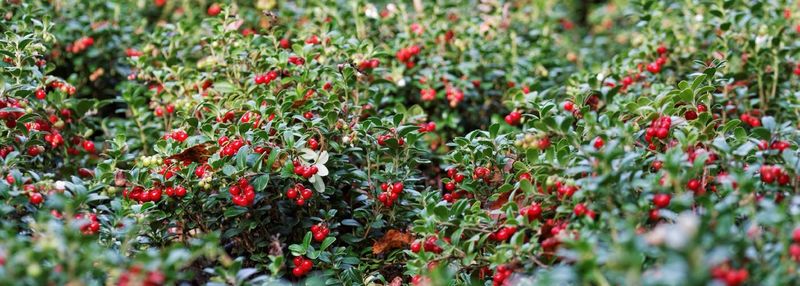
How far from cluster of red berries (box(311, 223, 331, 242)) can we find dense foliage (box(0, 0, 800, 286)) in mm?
13

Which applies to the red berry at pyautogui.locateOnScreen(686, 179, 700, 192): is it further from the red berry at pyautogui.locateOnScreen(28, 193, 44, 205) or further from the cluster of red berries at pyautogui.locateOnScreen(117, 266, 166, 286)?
the red berry at pyautogui.locateOnScreen(28, 193, 44, 205)

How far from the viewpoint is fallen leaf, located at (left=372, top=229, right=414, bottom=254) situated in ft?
10.8

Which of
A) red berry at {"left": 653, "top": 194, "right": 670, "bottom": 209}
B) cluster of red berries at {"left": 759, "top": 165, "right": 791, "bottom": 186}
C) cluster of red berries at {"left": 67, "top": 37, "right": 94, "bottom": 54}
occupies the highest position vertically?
cluster of red berries at {"left": 67, "top": 37, "right": 94, "bottom": 54}

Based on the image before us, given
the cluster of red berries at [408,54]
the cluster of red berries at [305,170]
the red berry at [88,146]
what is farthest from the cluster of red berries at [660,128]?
the red berry at [88,146]

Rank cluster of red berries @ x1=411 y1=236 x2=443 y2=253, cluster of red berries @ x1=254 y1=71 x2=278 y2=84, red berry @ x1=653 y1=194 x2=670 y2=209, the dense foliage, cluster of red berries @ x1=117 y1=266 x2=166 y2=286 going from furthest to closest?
cluster of red berries @ x1=254 y1=71 x2=278 y2=84
cluster of red berries @ x1=411 y1=236 x2=443 y2=253
red berry @ x1=653 y1=194 x2=670 y2=209
the dense foliage
cluster of red berries @ x1=117 y1=266 x2=166 y2=286

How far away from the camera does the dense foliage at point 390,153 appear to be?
222 centimetres

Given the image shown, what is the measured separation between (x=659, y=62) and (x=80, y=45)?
350 centimetres

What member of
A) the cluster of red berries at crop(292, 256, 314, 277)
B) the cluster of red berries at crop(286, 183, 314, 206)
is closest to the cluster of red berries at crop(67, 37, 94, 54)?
the cluster of red berries at crop(286, 183, 314, 206)

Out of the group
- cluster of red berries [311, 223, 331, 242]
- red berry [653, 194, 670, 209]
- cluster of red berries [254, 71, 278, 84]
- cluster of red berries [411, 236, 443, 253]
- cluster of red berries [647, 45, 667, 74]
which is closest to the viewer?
red berry [653, 194, 670, 209]

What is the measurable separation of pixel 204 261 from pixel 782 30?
340 centimetres

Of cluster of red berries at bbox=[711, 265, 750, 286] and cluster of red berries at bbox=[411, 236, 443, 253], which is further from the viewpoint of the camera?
cluster of red berries at bbox=[411, 236, 443, 253]

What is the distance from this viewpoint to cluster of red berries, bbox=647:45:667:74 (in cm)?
433

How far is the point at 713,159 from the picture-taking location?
8.53 ft

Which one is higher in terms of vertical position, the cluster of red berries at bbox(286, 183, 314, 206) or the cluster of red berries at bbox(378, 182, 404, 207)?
the cluster of red berries at bbox(286, 183, 314, 206)
